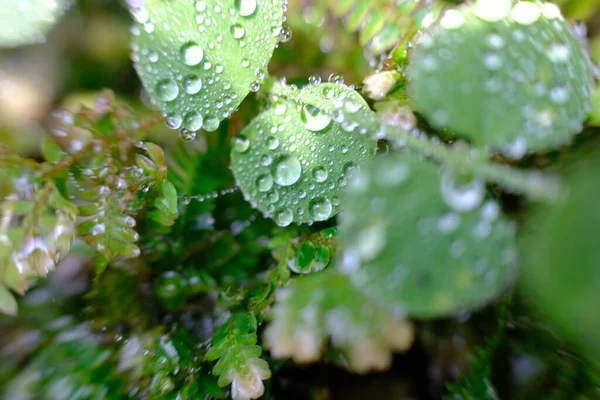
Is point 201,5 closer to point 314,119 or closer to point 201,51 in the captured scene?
point 201,51

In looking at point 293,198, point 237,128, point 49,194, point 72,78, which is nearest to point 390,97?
point 293,198

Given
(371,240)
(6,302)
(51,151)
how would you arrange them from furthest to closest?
1. (51,151)
2. (6,302)
3. (371,240)

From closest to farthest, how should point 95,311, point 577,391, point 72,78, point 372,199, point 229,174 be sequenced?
point 372,199
point 577,391
point 95,311
point 229,174
point 72,78

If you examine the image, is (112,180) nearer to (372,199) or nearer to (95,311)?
(95,311)

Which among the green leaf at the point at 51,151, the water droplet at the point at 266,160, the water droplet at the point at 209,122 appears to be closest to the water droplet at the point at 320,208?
the water droplet at the point at 266,160

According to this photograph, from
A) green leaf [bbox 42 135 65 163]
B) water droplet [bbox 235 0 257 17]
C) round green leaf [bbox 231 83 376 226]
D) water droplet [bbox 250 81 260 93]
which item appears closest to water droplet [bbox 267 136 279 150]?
round green leaf [bbox 231 83 376 226]

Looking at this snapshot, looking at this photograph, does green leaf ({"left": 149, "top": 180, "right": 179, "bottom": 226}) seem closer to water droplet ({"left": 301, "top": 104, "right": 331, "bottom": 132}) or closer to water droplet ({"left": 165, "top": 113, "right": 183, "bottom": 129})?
water droplet ({"left": 165, "top": 113, "right": 183, "bottom": 129})

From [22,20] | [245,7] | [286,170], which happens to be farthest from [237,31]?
[22,20]
